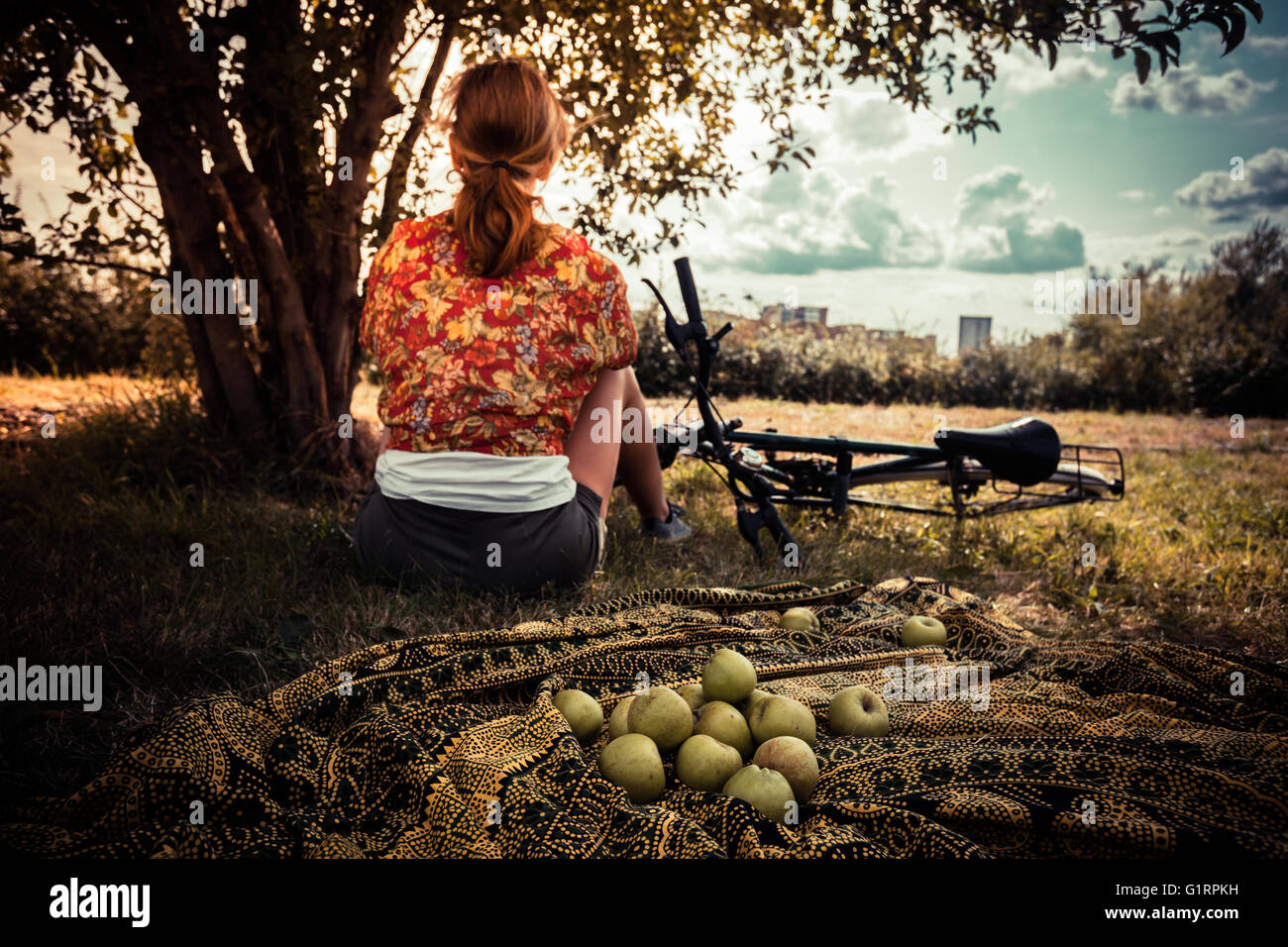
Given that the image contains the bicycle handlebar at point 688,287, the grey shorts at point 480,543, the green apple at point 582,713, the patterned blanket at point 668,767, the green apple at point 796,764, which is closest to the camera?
the patterned blanket at point 668,767

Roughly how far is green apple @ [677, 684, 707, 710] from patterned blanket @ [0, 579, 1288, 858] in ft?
0.41

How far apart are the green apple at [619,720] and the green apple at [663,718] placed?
0.06m

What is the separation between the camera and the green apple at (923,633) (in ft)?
9.37

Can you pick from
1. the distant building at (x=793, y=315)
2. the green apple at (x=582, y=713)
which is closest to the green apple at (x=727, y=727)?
the green apple at (x=582, y=713)

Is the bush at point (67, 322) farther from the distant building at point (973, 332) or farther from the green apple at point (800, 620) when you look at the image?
the distant building at point (973, 332)

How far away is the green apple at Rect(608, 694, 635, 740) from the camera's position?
6.93 ft

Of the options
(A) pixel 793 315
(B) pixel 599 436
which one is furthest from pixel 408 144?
(A) pixel 793 315

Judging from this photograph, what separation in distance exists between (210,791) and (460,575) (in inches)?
59.5

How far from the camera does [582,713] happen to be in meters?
2.16

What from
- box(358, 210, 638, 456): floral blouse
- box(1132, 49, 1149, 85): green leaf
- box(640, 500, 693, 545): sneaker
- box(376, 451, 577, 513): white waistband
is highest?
box(1132, 49, 1149, 85): green leaf

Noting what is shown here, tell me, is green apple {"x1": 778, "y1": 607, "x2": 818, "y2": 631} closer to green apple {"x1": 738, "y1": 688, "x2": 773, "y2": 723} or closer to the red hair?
green apple {"x1": 738, "y1": 688, "x2": 773, "y2": 723}

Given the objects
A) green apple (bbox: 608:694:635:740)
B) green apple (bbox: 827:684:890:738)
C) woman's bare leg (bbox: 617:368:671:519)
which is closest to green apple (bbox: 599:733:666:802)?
green apple (bbox: 608:694:635:740)

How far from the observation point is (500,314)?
9.73ft

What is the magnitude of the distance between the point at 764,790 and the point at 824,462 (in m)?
3.29
